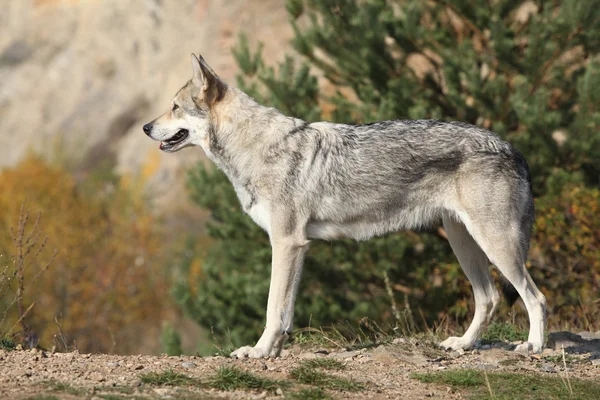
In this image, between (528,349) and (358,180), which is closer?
(528,349)

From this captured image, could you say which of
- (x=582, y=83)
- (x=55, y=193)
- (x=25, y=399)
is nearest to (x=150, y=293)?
(x=55, y=193)

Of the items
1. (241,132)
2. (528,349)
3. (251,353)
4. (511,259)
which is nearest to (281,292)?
(251,353)

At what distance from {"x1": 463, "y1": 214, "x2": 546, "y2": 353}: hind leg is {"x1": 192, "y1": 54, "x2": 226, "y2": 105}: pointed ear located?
8.29ft

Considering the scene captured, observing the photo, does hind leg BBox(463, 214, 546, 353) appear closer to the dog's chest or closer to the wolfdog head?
the dog's chest

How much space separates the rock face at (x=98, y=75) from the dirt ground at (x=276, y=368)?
33781 millimetres

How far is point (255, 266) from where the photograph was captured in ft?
51.4

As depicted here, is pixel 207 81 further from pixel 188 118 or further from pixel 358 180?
pixel 358 180

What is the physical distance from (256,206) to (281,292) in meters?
0.82

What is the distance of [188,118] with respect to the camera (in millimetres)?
7062

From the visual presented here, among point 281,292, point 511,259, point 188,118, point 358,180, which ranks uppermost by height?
point 188,118

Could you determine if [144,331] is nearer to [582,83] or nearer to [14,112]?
[14,112]

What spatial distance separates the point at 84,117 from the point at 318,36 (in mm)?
36903

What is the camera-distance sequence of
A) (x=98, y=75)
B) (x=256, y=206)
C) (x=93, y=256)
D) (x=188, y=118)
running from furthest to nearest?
(x=98, y=75) → (x=93, y=256) → (x=188, y=118) → (x=256, y=206)

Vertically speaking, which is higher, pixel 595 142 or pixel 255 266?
pixel 595 142
